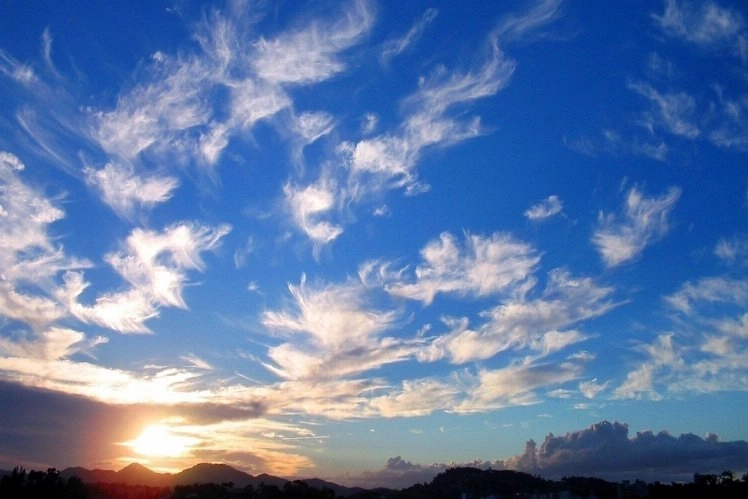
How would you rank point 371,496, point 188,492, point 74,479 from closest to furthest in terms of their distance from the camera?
point 74,479 < point 188,492 < point 371,496

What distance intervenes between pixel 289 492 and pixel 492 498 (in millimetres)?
84245

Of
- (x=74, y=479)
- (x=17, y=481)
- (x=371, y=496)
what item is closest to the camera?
(x=17, y=481)

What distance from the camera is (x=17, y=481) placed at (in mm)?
105812

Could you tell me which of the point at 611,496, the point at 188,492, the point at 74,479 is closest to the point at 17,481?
the point at 74,479

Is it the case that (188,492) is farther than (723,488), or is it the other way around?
(188,492)

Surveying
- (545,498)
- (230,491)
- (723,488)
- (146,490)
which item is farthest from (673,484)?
(146,490)

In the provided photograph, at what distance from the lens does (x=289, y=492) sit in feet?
461

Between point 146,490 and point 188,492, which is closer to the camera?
point 188,492

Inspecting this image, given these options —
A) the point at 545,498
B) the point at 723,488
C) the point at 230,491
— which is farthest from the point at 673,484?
the point at 230,491

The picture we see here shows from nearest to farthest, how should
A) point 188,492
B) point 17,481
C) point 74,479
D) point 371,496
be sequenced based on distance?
point 17,481 < point 74,479 < point 188,492 < point 371,496

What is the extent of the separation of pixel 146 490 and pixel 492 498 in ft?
356

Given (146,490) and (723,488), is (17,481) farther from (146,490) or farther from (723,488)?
(723,488)

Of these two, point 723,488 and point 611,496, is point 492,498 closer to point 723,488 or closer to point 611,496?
point 611,496

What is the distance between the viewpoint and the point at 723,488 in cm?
10625
